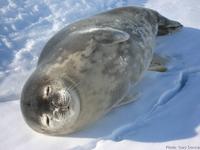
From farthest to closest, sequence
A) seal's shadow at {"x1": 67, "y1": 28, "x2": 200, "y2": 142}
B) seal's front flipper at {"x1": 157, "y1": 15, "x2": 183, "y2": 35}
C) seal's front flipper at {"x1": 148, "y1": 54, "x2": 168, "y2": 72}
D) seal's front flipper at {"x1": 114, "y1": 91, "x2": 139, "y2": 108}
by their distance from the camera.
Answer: seal's front flipper at {"x1": 157, "y1": 15, "x2": 183, "y2": 35} < seal's front flipper at {"x1": 148, "y1": 54, "x2": 168, "y2": 72} < seal's front flipper at {"x1": 114, "y1": 91, "x2": 139, "y2": 108} < seal's shadow at {"x1": 67, "y1": 28, "x2": 200, "y2": 142}

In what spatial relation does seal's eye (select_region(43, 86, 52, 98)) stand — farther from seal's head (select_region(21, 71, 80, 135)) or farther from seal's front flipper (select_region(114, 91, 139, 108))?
seal's front flipper (select_region(114, 91, 139, 108))

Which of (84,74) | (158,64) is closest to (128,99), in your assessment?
(84,74)

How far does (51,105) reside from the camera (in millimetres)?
3158

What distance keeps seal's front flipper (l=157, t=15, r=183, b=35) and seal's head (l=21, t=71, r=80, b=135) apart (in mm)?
1761

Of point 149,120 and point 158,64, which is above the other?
point 158,64

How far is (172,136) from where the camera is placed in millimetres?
3102

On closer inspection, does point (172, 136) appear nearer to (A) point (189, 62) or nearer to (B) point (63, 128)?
(B) point (63, 128)

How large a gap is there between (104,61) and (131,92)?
0.38 metres

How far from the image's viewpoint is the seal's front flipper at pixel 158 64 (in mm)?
3998

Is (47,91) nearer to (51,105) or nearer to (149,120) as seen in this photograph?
(51,105)

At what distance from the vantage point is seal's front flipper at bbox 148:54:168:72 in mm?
3998

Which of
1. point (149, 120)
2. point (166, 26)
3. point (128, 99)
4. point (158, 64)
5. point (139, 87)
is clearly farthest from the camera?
point (166, 26)

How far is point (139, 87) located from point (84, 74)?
61cm

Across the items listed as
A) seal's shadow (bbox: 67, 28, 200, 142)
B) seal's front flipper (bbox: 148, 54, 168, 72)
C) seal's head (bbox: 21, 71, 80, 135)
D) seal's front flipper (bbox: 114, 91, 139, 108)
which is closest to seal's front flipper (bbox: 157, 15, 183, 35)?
seal's front flipper (bbox: 148, 54, 168, 72)
